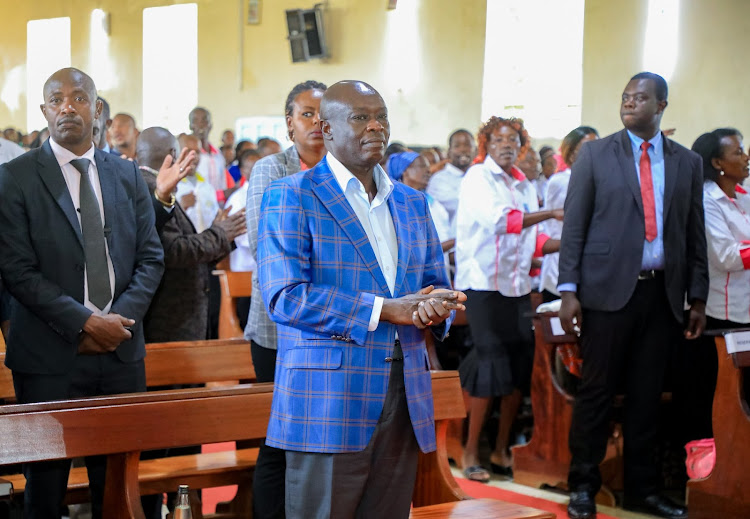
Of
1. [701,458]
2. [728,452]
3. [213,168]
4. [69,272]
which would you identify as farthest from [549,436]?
[213,168]

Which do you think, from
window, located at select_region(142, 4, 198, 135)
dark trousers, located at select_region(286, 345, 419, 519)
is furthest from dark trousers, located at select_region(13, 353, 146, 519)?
window, located at select_region(142, 4, 198, 135)

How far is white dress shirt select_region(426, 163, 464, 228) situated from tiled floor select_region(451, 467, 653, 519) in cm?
272

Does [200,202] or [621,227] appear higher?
[200,202]

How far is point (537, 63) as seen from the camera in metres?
13.3

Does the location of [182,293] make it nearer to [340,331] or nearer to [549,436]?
[549,436]

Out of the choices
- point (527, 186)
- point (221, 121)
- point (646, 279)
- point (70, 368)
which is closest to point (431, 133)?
point (221, 121)

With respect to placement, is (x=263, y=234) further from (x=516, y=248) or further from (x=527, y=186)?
(x=527, y=186)

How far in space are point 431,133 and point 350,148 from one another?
12214 millimetres

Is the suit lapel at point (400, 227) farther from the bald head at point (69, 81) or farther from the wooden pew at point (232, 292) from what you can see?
the wooden pew at point (232, 292)

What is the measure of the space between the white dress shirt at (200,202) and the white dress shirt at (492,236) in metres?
2.66

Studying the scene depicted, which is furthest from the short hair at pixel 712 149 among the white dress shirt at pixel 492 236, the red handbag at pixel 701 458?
the red handbag at pixel 701 458

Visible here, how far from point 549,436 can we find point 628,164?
1.42 metres

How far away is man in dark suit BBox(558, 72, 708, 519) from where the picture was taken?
14.8 feet

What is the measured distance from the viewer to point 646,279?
450 centimetres
